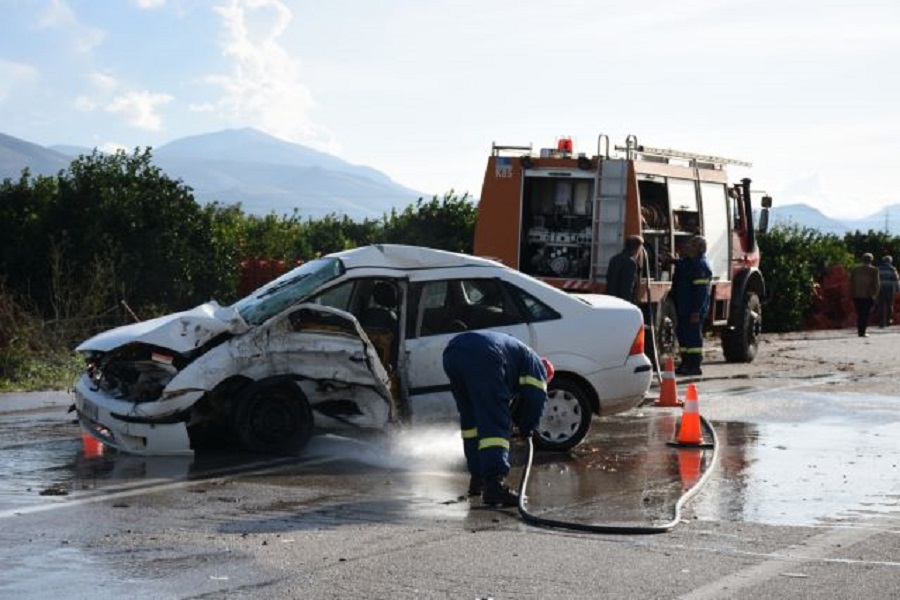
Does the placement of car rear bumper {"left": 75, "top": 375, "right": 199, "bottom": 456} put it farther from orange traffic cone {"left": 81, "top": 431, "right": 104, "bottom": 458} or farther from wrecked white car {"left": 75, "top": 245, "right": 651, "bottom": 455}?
orange traffic cone {"left": 81, "top": 431, "right": 104, "bottom": 458}

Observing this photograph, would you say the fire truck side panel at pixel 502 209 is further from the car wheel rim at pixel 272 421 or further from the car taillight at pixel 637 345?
the car wheel rim at pixel 272 421

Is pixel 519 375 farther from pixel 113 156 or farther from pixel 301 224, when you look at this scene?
pixel 301 224

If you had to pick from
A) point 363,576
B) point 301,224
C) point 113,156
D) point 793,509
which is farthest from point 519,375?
point 301,224

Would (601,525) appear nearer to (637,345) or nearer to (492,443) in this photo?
(492,443)

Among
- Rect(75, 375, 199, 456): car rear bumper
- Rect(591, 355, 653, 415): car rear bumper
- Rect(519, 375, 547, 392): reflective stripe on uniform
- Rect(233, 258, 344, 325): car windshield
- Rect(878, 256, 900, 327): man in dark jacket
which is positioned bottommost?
Rect(75, 375, 199, 456): car rear bumper

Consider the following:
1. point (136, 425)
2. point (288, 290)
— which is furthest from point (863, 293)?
point (136, 425)

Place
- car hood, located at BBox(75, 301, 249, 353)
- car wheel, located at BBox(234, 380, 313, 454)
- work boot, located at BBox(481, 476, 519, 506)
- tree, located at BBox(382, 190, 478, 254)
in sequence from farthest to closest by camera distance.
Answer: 1. tree, located at BBox(382, 190, 478, 254)
2. car wheel, located at BBox(234, 380, 313, 454)
3. car hood, located at BBox(75, 301, 249, 353)
4. work boot, located at BBox(481, 476, 519, 506)

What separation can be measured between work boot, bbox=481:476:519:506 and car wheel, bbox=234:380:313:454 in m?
2.50

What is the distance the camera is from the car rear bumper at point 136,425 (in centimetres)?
1161

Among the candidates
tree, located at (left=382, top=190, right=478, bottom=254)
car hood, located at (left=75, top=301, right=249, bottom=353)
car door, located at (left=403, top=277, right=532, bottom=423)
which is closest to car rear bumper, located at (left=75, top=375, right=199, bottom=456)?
car hood, located at (left=75, top=301, right=249, bottom=353)

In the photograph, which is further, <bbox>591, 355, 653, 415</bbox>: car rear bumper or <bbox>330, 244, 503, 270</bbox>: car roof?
<bbox>591, 355, 653, 415</bbox>: car rear bumper

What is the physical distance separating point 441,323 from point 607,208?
23.9ft

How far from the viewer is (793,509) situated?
10.1 m

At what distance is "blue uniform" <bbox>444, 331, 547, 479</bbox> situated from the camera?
1012cm
